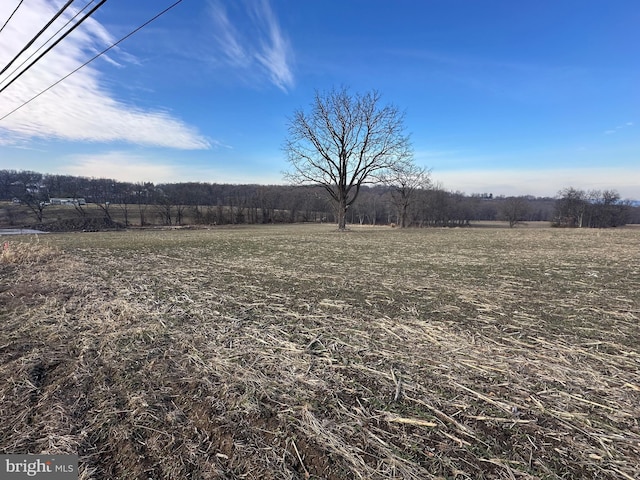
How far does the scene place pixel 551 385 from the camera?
270cm

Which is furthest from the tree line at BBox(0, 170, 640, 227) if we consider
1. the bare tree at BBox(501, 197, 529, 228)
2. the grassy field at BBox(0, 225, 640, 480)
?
the grassy field at BBox(0, 225, 640, 480)

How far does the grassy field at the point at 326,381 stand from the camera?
1953mm

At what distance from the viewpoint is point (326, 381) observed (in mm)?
2840

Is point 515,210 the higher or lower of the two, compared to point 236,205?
higher

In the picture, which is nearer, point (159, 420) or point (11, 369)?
point (159, 420)

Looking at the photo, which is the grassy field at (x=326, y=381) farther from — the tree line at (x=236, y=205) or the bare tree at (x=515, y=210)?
the bare tree at (x=515, y=210)

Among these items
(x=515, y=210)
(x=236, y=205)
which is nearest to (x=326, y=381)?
(x=236, y=205)

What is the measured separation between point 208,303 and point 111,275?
417 centimetres

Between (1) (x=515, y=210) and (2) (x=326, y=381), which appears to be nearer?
(2) (x=326, y=381)

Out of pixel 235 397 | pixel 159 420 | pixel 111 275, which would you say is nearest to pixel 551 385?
pixel 235 397

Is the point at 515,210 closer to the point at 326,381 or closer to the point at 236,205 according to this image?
the point at 236,205

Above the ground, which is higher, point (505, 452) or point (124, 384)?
point (505, 452)

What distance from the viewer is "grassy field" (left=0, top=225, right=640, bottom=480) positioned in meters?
1.95

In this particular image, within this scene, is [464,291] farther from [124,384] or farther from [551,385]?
[124,384]
